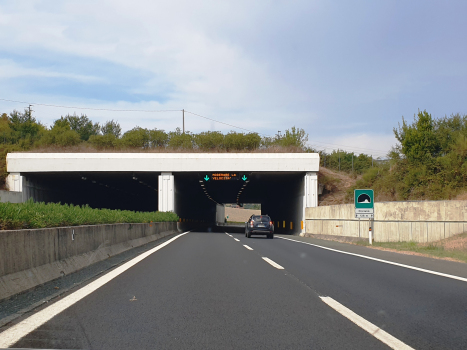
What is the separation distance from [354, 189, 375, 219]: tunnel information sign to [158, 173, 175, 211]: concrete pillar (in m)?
21.3

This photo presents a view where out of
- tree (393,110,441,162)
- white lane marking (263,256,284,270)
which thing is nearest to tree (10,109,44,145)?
tree (393,110,441,162)

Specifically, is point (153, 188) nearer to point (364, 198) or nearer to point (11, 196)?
point (11, 196)

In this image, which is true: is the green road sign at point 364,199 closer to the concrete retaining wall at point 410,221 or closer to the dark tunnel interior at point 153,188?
the concrete retaining wall at point 410,221

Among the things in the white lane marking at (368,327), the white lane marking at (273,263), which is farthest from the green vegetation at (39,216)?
the white lane marking at (368,327)

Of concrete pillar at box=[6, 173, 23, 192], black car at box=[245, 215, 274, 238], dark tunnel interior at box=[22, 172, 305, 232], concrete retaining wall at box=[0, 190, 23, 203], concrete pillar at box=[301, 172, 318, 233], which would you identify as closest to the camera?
black car at box=[245, 215, 274, 238]

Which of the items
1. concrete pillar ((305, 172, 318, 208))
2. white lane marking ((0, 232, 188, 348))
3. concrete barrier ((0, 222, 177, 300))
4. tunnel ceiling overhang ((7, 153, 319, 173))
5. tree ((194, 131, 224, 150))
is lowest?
white lane marking ((0, 232, 188, 348))

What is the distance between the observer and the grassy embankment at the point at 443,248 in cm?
1420

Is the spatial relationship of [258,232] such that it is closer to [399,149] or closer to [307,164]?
[307,164]

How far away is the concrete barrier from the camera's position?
6745 mm

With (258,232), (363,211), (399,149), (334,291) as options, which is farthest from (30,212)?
(399,149)

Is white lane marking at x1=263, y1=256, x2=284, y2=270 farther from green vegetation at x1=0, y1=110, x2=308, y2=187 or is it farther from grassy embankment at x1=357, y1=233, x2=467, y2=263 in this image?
green vegetation at x1=0, y1=110, x2=308, y2=187

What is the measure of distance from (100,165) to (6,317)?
3378 cm

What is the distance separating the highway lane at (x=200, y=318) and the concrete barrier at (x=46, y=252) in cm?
107

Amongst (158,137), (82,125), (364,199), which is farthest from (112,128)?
(364,199)
